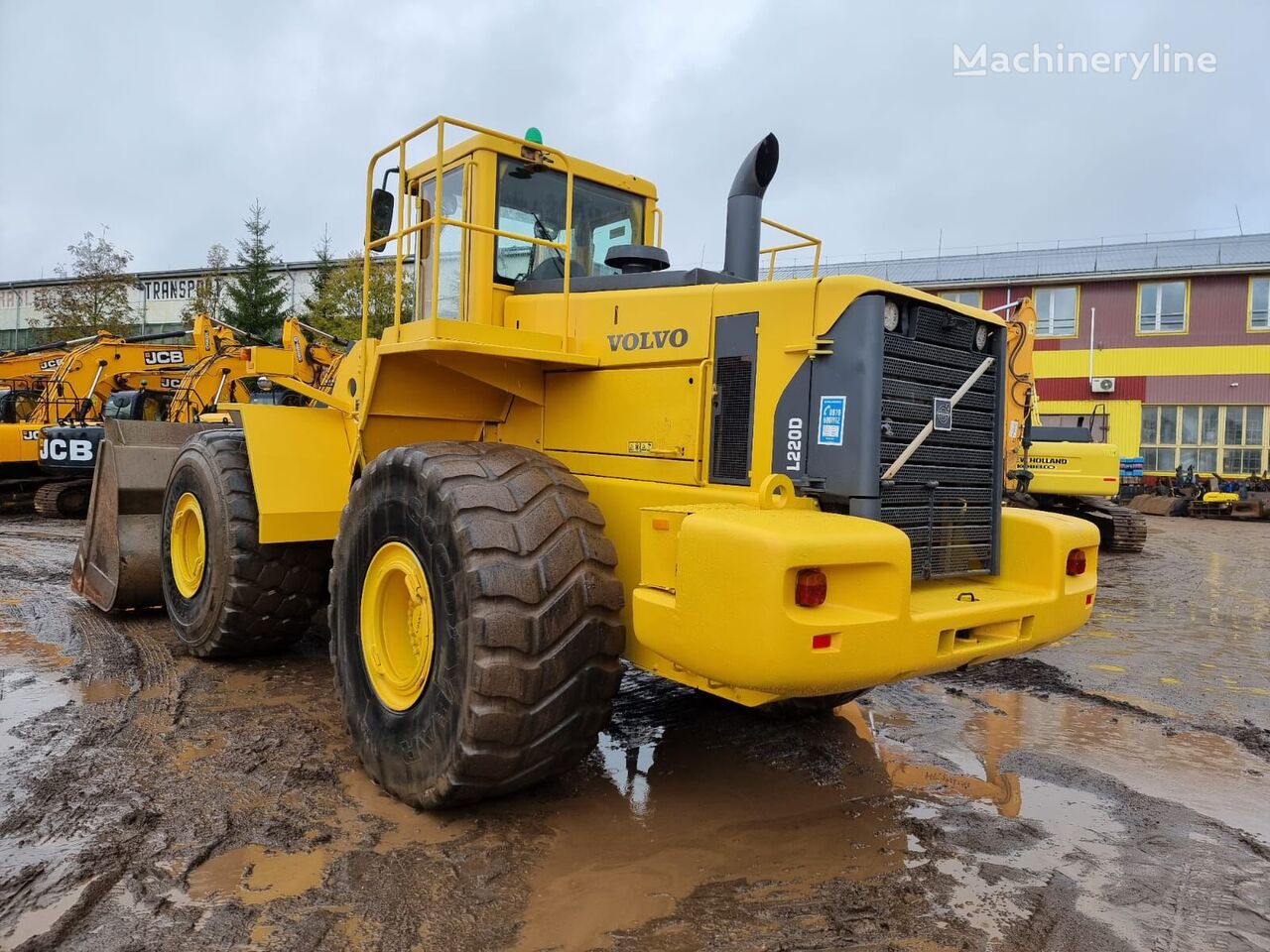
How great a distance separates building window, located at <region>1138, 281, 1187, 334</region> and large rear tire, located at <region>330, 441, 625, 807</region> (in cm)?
2823

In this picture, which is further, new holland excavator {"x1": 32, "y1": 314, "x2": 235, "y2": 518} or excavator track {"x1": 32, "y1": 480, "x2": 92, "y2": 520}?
excavator track {"x1": 32, "y1": 480, "x2": 92, "y2": 520}

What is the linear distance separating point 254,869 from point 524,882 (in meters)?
0.91

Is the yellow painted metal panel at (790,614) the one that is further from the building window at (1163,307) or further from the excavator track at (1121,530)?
the building window at (1163,307)

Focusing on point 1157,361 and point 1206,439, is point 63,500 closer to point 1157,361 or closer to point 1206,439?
point 1157,361

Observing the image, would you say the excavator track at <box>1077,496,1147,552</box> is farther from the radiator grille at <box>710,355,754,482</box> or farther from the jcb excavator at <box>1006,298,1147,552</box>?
→ the radiator grille at <box>710,355,754,482</box>

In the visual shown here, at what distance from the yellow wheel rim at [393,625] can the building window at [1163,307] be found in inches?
1119

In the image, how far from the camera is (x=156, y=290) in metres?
42.8

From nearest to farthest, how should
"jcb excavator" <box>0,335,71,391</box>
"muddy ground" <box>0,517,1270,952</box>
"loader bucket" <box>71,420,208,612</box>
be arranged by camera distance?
"muddy ground" <box>0,517,1270,952</box> < "loader bucket" <box>71,420,208,612</box> < "jcb excavator" <box>0,335,71,391</box>

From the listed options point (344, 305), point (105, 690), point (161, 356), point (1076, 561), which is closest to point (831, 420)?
point (1076, 561)

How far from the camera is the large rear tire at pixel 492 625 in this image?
3.38 m

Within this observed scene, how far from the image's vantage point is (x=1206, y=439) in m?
26.7

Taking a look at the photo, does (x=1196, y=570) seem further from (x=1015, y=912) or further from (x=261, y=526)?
(x=261, y=526)

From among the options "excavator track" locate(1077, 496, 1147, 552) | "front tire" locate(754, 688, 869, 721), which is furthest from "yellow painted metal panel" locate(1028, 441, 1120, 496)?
"front tire" locate(754, 688, 869, 721)

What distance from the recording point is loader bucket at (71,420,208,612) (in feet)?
22.2
